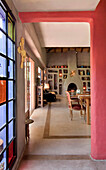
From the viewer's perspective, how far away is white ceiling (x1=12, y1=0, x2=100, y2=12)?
1.78 metres

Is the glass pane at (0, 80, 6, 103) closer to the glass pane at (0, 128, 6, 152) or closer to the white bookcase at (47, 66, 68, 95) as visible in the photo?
the glass pane at (0, 128, 6, 152)

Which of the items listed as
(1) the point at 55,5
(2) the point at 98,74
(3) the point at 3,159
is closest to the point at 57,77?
(2) the point at 98,74

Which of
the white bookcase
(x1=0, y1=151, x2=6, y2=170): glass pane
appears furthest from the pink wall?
the white bookcase

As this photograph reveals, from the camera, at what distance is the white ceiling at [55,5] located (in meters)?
1.78

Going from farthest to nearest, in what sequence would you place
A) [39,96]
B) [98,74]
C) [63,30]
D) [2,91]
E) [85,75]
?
[85,75] → [39,96] → [63,30] → [98,74] → [2,91]

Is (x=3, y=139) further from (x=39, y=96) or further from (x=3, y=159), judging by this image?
(x=39, y=96)

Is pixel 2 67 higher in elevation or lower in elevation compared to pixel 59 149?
higher

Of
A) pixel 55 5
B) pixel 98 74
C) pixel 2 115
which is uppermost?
pixel 55 5

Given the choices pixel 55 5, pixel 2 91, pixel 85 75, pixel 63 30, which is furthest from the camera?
pixel 85 75

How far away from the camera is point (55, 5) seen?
187 cm

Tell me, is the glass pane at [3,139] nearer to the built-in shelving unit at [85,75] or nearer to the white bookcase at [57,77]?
the white bookcase at [57,77]

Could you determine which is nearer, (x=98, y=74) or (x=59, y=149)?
(x=98, y=74)

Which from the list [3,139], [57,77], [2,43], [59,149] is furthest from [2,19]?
[57,77]

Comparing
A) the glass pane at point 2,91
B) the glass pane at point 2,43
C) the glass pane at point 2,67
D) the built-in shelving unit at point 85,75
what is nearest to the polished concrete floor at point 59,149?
the glass pane at point 2,91
